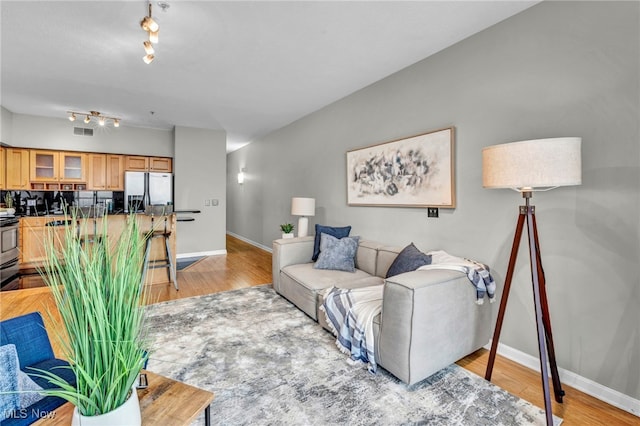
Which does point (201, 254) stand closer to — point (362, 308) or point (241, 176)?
point (241, 176)

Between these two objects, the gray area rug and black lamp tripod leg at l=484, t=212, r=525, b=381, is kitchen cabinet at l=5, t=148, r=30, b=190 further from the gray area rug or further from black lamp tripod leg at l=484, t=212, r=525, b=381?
black lamp tripod leg at l=484, t=212, r=525, b=381

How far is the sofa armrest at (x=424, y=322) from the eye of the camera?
189 centimetres

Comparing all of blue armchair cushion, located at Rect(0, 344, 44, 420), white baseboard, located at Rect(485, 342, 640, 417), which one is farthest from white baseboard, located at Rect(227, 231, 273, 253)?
blue armchair cushion, located at Rect(0, 344, 44, 420)

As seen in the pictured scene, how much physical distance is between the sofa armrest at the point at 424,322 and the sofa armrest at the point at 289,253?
1.80 metres

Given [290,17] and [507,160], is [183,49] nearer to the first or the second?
[290,17]

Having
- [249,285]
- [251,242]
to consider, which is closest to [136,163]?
[251,242]

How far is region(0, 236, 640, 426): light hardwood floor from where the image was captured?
1.78 m

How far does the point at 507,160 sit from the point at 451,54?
1.56 m

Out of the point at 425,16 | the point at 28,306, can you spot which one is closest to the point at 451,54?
the point at 425,16

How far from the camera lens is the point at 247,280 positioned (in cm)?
438

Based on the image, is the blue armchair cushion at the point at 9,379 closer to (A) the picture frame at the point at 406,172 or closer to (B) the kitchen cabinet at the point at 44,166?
(A) the picture frame at the point at 406,172

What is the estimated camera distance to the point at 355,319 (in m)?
2.25

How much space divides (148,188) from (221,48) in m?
4.14

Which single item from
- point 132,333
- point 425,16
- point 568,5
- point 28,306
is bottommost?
point 28,306
